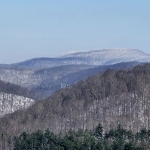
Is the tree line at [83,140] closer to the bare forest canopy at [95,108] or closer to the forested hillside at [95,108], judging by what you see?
the bare forest canopy at [95,108]

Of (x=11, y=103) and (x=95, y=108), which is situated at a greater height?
(x=95, y=108)

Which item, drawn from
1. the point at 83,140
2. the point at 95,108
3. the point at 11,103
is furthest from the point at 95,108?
the point at 11,103

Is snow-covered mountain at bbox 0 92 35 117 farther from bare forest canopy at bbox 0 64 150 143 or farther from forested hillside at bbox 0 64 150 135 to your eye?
bare forest canopy at bbox 0 64 150 143

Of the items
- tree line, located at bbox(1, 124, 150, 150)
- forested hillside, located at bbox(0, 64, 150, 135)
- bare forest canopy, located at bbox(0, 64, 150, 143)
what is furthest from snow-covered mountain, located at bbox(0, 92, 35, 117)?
tree line, located at bbox(1, 124, 150, 150)

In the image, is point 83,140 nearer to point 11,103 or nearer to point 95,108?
point 95,108

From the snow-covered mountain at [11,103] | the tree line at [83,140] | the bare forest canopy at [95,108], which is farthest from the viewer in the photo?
the snow-covered mountain at [11,103]

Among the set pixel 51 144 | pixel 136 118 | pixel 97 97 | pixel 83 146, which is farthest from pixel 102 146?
pixel 97 97

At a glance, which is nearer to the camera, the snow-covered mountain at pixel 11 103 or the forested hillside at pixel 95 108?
the forested hillside at pixel 95 108

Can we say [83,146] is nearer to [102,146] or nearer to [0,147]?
[102,146]

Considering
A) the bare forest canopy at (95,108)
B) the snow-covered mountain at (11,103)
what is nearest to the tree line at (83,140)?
the bare forest canopy at (95,108)
